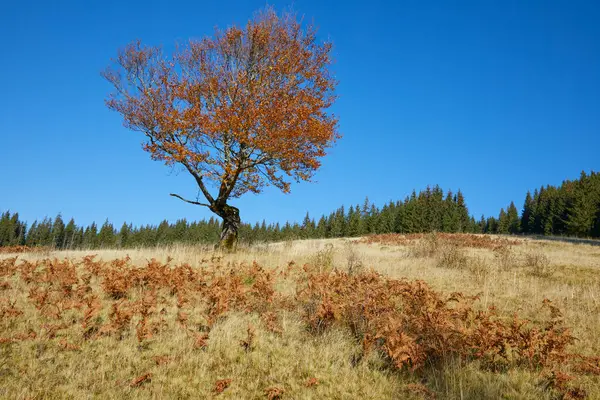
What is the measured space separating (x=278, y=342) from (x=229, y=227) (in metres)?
9.07

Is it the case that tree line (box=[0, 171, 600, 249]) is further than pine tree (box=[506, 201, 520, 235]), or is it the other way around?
pine tree (box=[506, 201, 520, 235])

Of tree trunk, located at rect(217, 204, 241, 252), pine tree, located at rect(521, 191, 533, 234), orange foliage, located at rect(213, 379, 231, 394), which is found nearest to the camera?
orange foliage, located at rect(213, 379, 231, 394)

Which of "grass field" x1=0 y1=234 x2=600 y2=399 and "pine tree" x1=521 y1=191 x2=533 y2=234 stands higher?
"pine tree" x1=521 y1=191 x2=533 y2=234

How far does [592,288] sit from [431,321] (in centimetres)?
715

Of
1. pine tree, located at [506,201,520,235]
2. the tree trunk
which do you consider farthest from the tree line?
the tree trunk

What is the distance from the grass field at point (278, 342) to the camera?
4047 millimetres

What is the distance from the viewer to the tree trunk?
1366 centimetres

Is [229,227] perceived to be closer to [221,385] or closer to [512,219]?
[221,385]

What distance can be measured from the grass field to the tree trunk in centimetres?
562

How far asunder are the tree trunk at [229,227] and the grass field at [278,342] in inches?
221

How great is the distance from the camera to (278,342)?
17.3 ft

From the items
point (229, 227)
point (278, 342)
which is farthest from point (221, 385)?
point (229, 227)

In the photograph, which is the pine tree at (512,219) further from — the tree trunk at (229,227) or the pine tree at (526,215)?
the tree trunk at (229,227)

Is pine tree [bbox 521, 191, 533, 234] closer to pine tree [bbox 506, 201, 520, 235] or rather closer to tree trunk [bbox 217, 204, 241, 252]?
pine tree [bbox 506, 201, 520, 235]
